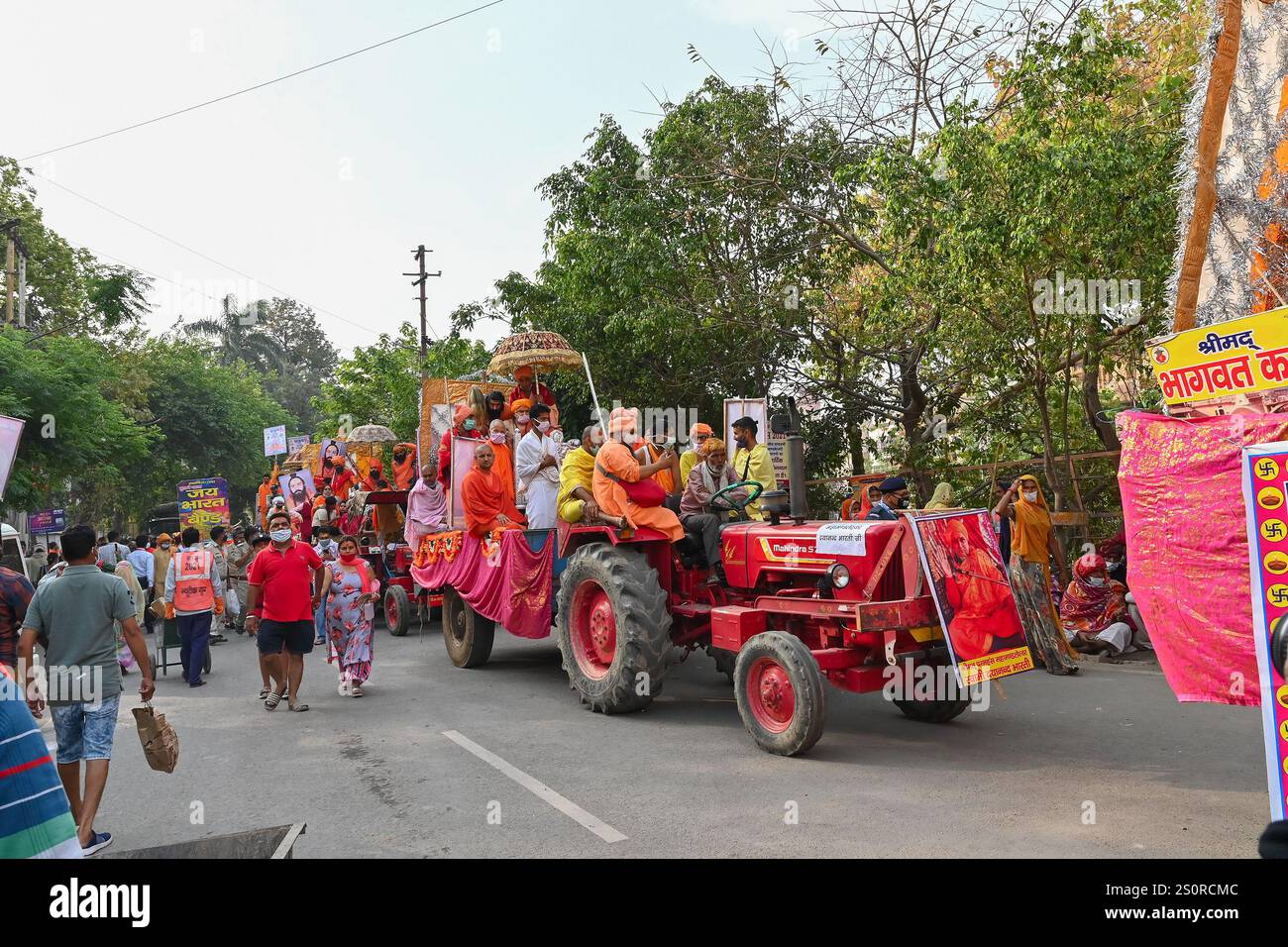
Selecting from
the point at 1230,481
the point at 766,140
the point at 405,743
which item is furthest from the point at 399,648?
the point at 1230,481

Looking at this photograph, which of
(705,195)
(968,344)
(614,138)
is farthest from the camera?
(614,138)

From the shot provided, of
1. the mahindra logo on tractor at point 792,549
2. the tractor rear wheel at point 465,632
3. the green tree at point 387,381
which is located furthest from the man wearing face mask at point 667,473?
the green tree at point 387,381

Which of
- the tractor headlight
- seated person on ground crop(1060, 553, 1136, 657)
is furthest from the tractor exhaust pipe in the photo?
seated person on ground crop(1060, 553, 1136, 657)

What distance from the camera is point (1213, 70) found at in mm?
6773

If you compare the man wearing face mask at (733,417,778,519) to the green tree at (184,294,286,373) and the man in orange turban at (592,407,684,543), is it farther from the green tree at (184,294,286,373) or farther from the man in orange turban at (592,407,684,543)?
the green tree at (184,294,286,373)

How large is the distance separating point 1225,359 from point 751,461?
15.0 feet

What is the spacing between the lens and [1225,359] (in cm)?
504

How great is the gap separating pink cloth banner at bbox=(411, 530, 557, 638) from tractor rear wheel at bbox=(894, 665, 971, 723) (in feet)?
11.6

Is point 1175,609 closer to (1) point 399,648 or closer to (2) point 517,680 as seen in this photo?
(2) point 517,680

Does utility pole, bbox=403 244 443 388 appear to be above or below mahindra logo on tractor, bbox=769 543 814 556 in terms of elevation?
above

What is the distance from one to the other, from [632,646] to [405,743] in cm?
191

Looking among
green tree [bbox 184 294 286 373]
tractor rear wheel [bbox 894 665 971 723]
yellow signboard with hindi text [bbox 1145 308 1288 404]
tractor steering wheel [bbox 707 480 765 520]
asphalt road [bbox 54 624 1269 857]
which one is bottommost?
asphalt road [bbox 54 624 1269 857]

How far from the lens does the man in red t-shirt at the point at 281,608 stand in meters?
8.72

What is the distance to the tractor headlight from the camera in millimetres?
6543
